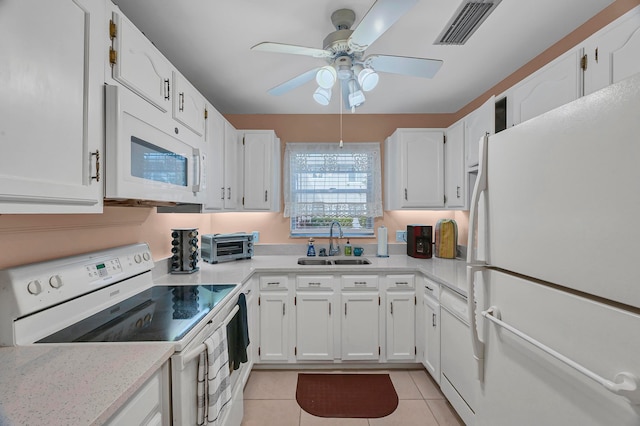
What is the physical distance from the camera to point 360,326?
2271 mm

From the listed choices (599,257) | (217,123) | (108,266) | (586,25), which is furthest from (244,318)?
(586,25)

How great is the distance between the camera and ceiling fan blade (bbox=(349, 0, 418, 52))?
992 millimetres

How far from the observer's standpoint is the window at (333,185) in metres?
2.92

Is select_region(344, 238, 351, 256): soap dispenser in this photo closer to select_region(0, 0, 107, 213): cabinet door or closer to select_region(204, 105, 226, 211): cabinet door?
select_region(204, 105, 226, 211): cabinet door

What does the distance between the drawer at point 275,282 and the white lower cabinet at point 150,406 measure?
132 centimetres

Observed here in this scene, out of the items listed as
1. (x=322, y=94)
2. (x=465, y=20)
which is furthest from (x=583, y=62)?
(x=322, y=94)

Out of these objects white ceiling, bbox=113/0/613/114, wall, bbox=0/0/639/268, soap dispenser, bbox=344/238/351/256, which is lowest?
soap dispenser, bbox=344/238/351/256

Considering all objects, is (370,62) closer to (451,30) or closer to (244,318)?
(451,30)

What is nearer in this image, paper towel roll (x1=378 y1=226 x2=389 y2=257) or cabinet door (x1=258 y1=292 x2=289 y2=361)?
cabinet door (x1=258 y1=292 x2=289 y2=361)

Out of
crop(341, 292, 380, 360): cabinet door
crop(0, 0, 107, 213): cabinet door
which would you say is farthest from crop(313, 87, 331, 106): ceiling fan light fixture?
crop(341, 292, 380, 360): cabinet door

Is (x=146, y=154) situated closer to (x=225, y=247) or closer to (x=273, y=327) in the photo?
(x=225, y=247)

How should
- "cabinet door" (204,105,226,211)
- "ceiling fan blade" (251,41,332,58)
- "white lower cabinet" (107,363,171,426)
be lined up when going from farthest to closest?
"cabinet door" (204,105,226,211) → "ceiling fan blade" (251,41,332,58) → "white lower cabinet" (107,363,171,426)

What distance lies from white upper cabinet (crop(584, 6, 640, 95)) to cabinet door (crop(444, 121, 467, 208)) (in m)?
1.11

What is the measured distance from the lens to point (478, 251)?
1.19m
